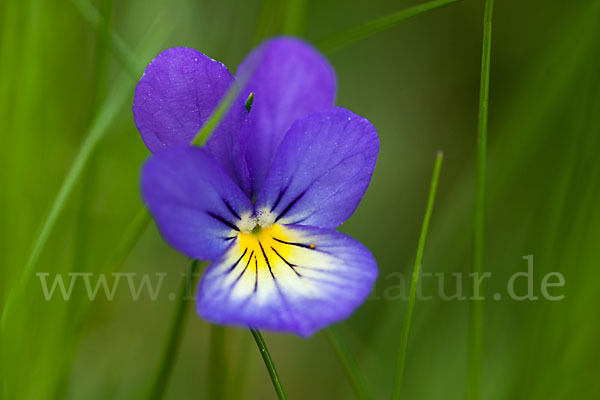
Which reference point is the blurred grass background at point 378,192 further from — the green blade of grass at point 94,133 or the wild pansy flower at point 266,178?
the wild pansy flower at point 266,178

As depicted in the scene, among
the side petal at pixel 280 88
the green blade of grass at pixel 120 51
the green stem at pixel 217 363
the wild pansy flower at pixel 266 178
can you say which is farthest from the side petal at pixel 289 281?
the green blade of grass at pixel 120 51

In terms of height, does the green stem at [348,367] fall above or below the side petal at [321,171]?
below

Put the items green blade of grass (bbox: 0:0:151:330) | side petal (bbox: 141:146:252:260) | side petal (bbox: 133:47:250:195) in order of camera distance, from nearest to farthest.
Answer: side petal (bbox: 141:146:252:260)
side petal (bbox: 133:47:250:195)
green blade of grass (bbox: 0:0:151:330)

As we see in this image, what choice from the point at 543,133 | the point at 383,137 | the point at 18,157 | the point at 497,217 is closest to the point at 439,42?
the point at 383,137

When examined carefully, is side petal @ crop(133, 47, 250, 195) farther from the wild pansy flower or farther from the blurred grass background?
the blurred grass background

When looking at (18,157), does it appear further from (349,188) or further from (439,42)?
(439,42)

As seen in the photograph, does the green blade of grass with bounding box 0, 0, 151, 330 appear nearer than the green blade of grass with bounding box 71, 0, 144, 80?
Yes

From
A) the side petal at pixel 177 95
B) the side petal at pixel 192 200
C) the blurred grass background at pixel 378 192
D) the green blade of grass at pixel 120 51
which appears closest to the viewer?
the side petal at pixel 192 200

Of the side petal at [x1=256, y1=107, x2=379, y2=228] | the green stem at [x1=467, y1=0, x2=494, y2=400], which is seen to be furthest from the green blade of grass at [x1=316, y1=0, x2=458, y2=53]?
the side petal at [x1=256, y1=107, x2=379, y2=228]
